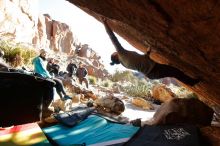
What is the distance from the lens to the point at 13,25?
22547 millimetres

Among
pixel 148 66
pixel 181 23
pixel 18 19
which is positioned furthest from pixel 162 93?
pixel 18 19

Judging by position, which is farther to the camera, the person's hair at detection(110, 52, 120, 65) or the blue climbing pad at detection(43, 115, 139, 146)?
the person's hair at detection(110, 52, 120, 65)

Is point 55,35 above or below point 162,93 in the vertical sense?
above

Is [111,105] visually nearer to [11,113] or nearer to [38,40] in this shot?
[11,113]

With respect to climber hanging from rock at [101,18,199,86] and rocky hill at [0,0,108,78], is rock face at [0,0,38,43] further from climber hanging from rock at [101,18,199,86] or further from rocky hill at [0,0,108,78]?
climber hanging from rock at [101,18,199,86]

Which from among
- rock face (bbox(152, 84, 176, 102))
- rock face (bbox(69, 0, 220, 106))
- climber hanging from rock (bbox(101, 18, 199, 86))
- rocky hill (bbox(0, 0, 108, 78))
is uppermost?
rocky hill (bbox(0, 0, 108, 78))

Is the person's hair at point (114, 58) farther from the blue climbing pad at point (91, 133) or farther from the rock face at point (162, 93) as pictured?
the rock face at point (162, 93)

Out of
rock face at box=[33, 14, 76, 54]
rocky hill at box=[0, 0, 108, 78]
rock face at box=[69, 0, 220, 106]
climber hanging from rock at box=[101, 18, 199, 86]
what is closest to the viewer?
rock face at box=[69, 0, 220, 106]

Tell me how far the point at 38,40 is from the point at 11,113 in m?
25.9

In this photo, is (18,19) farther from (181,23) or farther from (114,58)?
(181,23)

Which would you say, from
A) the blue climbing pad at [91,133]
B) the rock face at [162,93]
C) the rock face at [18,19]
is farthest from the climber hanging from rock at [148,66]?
the rock face at [18,19]

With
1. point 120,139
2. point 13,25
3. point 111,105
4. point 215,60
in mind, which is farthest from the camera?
point 13,25

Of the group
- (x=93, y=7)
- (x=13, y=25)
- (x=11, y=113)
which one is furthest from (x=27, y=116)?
(x=13, y=25)

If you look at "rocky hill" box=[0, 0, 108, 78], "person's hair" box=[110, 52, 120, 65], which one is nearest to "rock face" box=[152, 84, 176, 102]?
"rocky hill" box=[0, 0, 108, 78]
